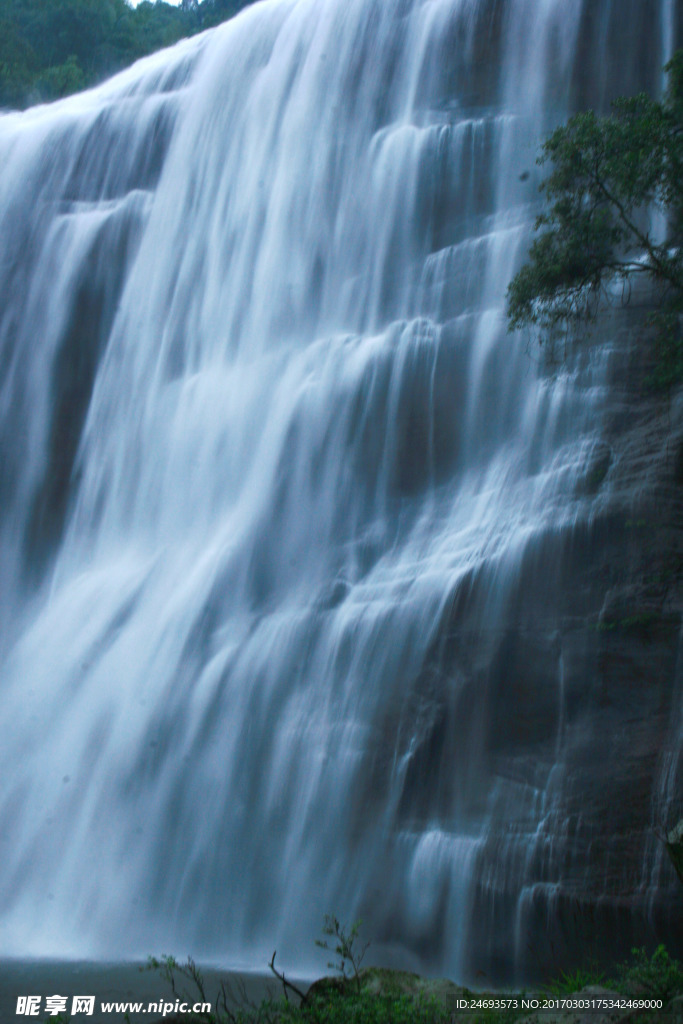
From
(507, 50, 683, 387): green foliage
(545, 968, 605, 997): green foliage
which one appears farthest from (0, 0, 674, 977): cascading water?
(507, 50, 683, 387): green foliage

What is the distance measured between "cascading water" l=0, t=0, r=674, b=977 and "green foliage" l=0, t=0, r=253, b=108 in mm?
14386

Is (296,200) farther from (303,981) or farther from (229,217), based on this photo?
(303,981)

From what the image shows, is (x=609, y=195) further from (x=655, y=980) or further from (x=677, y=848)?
(x=655, y=980)

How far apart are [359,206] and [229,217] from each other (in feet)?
10.4

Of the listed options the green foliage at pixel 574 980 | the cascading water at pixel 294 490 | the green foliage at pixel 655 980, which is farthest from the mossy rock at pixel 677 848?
the cascading water at pixel 294 490

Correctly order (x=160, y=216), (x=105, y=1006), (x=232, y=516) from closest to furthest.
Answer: (x=105, y=1006)
(x=232, y=516)
(x=160, y=216)

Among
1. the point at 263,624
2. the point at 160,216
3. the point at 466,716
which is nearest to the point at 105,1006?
the point at 466,716

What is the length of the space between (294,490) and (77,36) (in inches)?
1291

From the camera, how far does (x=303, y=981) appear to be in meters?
9.80

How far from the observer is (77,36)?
40.6 metres

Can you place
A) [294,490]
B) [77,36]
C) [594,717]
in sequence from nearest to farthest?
1. [594,717]
2. [294,490]
3. [77,36]

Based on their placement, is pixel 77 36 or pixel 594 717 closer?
pixel 594 717

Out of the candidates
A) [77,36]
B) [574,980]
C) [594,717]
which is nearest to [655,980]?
[574,980]

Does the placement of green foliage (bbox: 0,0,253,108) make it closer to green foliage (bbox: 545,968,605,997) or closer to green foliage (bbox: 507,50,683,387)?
green foliage (bbox: 507,50,683,387)
